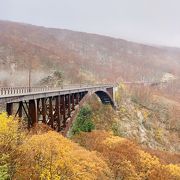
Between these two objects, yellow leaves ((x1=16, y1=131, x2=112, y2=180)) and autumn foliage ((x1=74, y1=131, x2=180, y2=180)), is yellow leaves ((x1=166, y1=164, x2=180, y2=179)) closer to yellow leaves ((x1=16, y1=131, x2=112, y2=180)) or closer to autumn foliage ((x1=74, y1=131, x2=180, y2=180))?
autumn foliage ((x1=74, y1=131, x2=180, y2=180))

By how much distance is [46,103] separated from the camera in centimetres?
6034

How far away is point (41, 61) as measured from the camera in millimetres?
157000

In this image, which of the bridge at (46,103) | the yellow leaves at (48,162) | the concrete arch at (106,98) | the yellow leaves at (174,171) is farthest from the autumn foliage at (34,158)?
the concrete arch at (106,98)

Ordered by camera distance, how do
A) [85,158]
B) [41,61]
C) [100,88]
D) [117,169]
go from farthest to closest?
[41,61]
[100,88]
[117,169]
[85,158]

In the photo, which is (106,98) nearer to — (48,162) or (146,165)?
(146,165)

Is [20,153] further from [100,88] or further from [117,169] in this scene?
[100,88]

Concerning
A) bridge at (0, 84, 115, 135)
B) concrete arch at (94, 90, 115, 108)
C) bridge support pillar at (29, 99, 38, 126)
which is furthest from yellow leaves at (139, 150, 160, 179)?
concrete arch at (94, 90, 115, 108)

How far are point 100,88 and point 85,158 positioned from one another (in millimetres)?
65378

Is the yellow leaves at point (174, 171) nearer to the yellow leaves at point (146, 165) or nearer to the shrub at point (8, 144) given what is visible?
the yellow leaves at point (146, 165)

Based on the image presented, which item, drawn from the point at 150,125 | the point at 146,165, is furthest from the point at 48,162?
the point at 150,125

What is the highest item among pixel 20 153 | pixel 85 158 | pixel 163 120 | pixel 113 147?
pixel 20 153

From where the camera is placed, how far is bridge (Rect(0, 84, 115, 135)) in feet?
133

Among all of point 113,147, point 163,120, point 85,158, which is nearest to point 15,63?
point 163,120

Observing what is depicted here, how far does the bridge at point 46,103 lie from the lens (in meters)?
40.5
